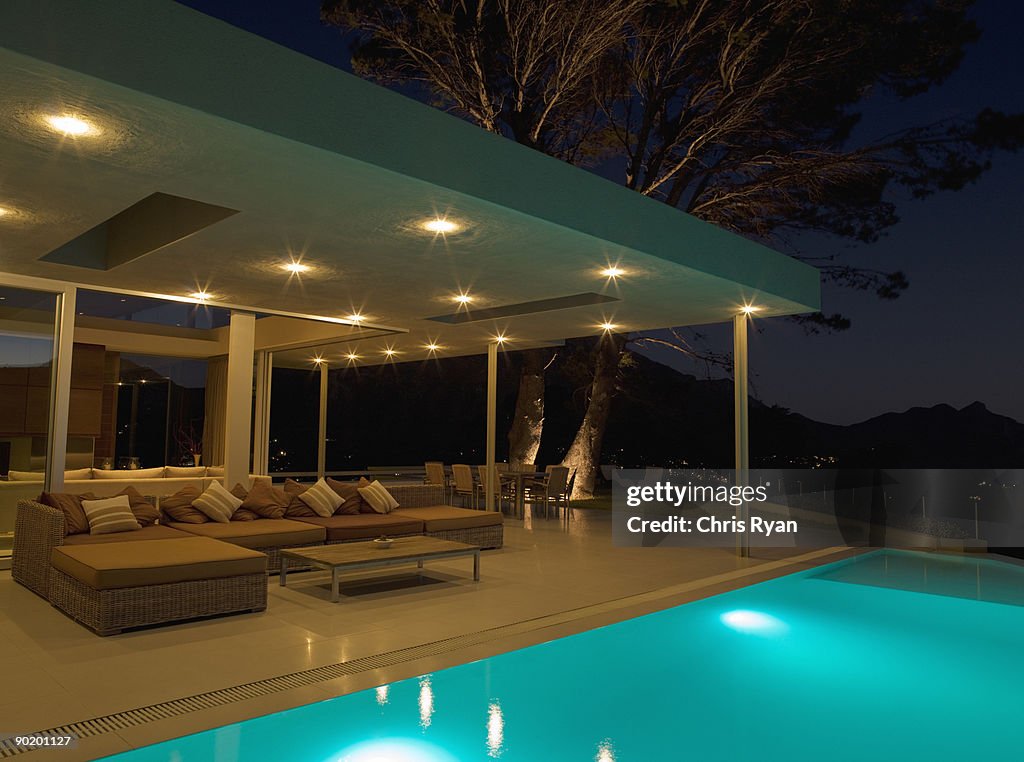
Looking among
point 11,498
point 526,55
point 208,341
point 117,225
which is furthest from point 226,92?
point 208,341

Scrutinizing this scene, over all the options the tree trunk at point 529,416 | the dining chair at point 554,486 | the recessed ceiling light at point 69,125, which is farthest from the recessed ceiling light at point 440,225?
the tree trunk at point 529,416

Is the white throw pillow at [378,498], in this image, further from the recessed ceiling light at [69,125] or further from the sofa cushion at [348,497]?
the recessed ceiling light at [69,125]

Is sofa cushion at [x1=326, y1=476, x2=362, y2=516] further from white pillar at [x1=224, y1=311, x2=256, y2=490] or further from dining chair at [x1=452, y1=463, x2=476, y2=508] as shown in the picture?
dining chair at [x1=452, y1=463, x2=476, y2=508]

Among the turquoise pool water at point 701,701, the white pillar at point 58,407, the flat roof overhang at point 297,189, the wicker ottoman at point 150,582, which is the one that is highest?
the flat roof overhang at point 297,189

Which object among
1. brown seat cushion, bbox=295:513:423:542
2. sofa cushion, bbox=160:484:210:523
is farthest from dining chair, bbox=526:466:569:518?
sofa cushion, bbox=160:484:210:523

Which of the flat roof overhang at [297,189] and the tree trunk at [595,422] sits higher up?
the flat roof overhang at [297,189]

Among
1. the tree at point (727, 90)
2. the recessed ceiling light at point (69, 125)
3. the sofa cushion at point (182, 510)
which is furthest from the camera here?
the tree at point (727, 90)

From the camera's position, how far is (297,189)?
4676mm

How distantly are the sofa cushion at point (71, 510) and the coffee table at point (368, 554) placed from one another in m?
1.61

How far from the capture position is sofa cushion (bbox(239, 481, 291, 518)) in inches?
298

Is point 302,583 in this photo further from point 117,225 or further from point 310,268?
point 117,225

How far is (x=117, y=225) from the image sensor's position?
700 centimetres

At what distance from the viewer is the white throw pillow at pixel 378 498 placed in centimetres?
829

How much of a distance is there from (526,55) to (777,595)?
9.27 metres
